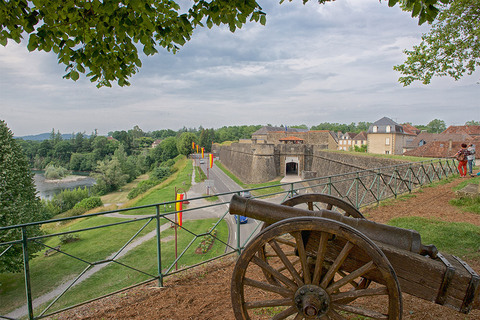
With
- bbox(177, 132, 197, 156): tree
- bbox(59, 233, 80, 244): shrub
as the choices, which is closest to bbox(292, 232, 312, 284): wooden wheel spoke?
bbox(59, 233, 80, 244): shrub

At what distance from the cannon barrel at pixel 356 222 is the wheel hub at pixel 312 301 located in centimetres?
55

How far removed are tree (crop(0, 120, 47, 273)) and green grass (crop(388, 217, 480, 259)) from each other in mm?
14491

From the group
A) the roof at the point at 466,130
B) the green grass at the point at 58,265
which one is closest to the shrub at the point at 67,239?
the green grass at the point at 58,265

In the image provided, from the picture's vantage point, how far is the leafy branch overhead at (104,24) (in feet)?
9.95

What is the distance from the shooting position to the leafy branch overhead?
9.95 ft

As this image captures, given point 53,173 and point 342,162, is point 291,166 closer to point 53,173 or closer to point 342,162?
point 342,162

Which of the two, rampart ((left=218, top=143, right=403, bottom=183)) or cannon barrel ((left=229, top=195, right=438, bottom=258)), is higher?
cannon barrel ((left=229, top=195, right=438, bottom=258))

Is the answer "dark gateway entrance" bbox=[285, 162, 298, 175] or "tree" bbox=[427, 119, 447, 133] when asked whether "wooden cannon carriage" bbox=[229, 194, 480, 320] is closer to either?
"dark gateway entrance" bbox=[285, 162, 298, 175]

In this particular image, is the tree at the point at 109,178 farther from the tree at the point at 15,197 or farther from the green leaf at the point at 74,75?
the green leaf at the point at 74,75

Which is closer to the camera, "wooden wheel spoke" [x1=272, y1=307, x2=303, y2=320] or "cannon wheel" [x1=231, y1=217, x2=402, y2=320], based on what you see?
"cannon wheel" [x1=231, y1=217, x2=402, y2=320]

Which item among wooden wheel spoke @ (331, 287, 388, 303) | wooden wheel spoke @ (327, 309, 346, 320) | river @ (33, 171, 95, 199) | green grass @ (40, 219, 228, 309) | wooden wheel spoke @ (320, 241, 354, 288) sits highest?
wooden wheel spoke @ (320, 241, 354, 288)

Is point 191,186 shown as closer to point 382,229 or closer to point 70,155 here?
point 382,229

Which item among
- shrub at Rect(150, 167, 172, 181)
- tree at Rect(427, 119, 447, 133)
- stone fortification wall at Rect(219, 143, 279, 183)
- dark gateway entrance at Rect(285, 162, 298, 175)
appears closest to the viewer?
stone fortification wall at Rect(219, 143, 279, 183)

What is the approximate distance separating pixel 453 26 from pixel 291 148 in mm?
25011
